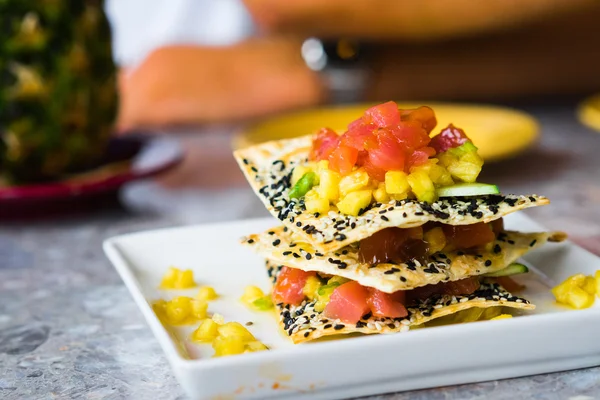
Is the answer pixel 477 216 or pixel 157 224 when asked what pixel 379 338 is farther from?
pixel 157 224

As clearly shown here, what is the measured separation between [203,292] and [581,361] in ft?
2.46

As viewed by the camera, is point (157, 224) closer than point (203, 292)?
No

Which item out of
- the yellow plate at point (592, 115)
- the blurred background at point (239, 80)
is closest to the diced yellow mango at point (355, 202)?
the blurred background at point (239, 80)

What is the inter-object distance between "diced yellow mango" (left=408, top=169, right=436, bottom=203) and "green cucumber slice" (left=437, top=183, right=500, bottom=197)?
Result: 0.03 m

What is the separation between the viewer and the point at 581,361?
1412mm

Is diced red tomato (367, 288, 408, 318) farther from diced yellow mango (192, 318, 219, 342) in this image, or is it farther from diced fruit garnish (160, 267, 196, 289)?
diced fruit garnish (160, 267, 196, 289)

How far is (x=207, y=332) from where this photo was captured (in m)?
1.50

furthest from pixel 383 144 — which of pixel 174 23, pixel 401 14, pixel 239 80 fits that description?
pixel 174 23

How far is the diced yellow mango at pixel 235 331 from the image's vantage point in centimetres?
146

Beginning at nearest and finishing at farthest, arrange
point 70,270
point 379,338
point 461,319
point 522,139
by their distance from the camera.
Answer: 1. point 379,338
2. point 461,319
3. point 70,270
4. point 522,139

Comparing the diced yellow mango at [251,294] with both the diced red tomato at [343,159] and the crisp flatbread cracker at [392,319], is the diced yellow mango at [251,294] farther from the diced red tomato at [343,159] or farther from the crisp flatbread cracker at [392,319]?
the diced red tomato at [343,159]

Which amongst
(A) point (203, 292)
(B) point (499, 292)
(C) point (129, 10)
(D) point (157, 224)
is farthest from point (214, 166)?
(C) point (129, 10)

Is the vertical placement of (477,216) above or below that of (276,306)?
above

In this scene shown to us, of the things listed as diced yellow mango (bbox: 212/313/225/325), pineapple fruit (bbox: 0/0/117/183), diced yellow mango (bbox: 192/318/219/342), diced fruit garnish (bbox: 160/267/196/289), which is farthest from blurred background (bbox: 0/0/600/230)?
diced yellow mango (bbox: 192/318/219/342)
